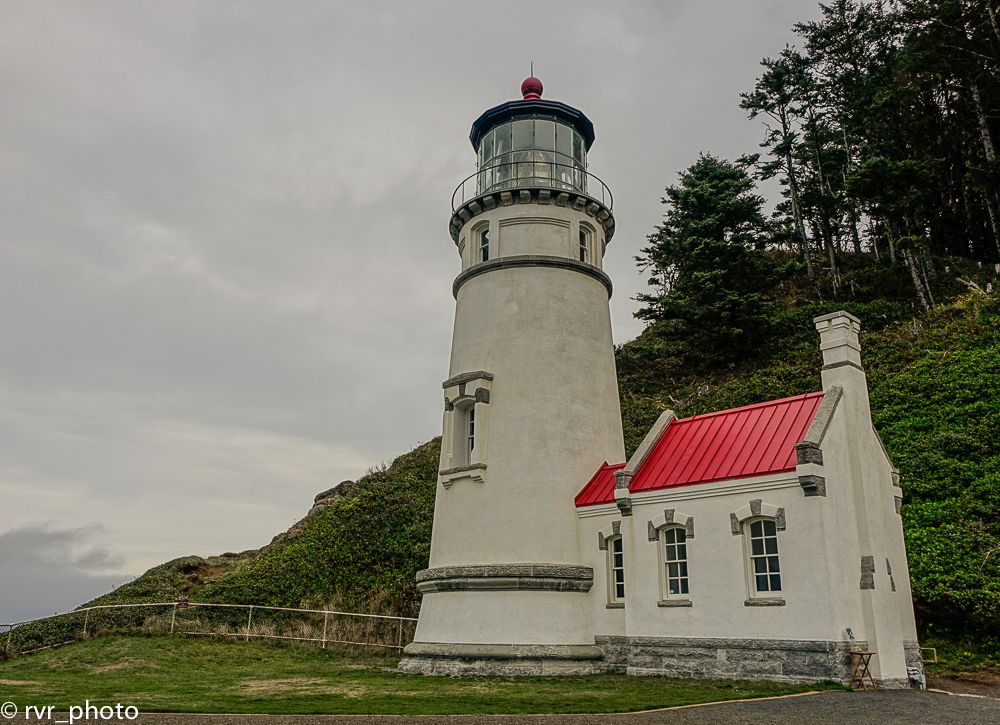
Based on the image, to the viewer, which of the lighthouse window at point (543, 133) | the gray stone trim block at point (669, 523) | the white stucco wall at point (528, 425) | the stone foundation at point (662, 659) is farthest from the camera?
the lighthouse window at point (543, 133)

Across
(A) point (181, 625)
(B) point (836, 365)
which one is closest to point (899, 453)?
(B) point (836, 365)

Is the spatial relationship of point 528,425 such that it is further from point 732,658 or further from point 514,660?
point 732,658

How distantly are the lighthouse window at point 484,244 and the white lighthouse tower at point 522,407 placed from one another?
0.04m

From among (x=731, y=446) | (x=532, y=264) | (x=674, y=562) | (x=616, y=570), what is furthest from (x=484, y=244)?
(x=674, y=562)

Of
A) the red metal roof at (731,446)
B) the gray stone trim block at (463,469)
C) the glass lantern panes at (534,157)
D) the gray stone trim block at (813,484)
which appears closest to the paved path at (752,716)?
the gray stone trim block at (813,484)

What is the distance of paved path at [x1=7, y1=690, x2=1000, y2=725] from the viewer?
862cm

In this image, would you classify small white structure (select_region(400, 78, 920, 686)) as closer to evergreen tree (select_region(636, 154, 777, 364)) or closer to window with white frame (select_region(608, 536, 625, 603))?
window with white frame (select_region(608, 536, 625, 603))

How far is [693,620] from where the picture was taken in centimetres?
1393

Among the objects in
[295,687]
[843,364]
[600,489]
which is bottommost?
[295,687]

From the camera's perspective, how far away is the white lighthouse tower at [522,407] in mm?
15594

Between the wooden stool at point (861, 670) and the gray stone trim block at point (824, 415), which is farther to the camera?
the gray stone trim block at point (824, 415)

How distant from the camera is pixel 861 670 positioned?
1202 centimetres

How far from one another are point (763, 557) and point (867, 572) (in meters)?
1.78

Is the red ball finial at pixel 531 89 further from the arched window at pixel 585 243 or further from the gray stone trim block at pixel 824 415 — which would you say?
the gray stone trim block at pixel 824 415
